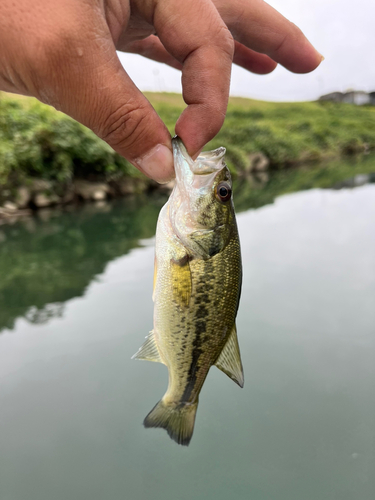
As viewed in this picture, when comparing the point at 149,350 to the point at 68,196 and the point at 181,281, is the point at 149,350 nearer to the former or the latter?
the point at 181,281

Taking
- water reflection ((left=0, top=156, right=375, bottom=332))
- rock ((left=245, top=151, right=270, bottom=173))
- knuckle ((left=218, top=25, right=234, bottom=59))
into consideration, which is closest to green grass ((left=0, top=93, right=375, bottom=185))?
rock ((left=245, top=151, right=270, bottom=173))

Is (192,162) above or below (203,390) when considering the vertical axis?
above

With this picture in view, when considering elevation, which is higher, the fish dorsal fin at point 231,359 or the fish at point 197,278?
the fish at point 197,278

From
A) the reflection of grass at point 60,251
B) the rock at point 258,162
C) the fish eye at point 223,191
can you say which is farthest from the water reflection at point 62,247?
the rock at point 258,162

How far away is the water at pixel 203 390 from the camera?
10.8 feet

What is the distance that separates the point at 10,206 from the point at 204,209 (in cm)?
1103

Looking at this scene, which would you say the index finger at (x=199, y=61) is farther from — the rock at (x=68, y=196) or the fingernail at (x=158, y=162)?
the rock at (x=68, y=196)

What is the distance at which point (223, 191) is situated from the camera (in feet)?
6.53

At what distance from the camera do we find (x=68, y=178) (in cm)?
1277

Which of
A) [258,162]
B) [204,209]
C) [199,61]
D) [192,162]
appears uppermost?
[258,162]

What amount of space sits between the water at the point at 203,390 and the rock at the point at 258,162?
690 inches

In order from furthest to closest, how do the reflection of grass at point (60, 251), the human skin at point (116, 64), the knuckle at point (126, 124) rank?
the reflection of grass at point (60, 251)
the knuckle at point (126, 124)
the human skin at point (116, 64)

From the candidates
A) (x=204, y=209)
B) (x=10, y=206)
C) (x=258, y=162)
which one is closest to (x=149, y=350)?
(x=204, y=209)

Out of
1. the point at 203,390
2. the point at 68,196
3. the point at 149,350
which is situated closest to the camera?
the point at 149,350
